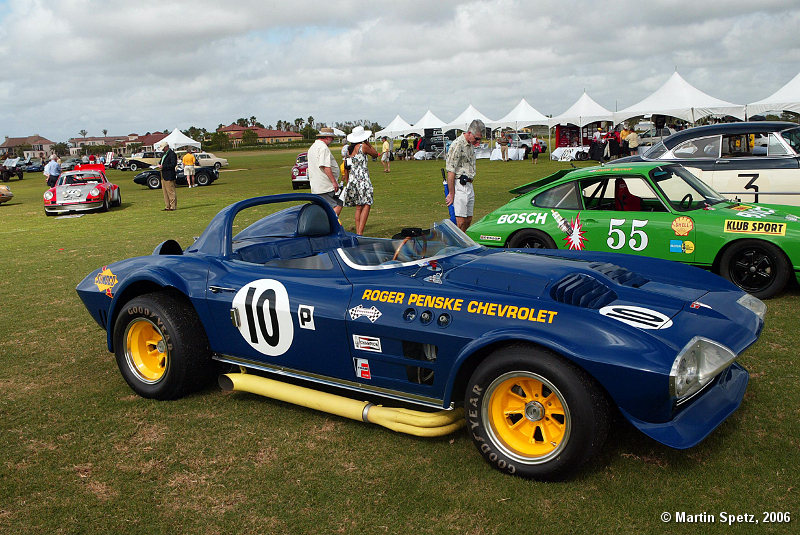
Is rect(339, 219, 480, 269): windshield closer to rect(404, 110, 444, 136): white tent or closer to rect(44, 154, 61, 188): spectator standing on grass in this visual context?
rect(44, 154, 61, 188): spectator standing on grass

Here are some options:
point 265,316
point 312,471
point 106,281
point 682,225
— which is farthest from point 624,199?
point 106,281

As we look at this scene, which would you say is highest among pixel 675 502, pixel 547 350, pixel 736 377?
pixel 547 350

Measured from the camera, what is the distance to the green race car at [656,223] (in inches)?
243

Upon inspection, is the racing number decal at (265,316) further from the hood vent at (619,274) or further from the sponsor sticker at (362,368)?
the hood vent at (619,274)

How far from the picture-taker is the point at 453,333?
333cm

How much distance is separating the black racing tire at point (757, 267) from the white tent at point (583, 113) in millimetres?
29653

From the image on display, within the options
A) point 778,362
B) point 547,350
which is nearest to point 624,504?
point 547,350

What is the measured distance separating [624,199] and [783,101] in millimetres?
23442

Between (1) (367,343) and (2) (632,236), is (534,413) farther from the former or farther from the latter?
(2) (632,236)

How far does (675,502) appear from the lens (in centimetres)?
299

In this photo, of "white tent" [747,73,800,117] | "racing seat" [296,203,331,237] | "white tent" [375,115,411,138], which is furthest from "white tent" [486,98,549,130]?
"racing seat" [296,203,331,237]

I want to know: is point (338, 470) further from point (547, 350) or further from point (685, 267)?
point (685, 267)

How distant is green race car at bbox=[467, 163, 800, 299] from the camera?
6.16 m

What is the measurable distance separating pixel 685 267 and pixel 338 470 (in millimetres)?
2674
